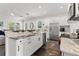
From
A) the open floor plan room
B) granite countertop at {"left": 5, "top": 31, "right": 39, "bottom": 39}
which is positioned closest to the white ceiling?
the open floor plan room

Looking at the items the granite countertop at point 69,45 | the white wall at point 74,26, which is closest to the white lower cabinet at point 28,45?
the granite countertop at point 69,45

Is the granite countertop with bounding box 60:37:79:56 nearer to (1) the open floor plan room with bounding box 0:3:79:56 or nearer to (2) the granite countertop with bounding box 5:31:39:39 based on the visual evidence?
(1) the open floor plan room with bounding box 0:3:79:56

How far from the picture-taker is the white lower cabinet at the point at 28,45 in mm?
2213

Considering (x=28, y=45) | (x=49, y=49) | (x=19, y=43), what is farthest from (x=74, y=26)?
(x=19, y=43)

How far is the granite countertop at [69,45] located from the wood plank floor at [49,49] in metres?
0.10

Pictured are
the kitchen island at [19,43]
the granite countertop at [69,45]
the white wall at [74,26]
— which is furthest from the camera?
the kitchen island at [19,43]

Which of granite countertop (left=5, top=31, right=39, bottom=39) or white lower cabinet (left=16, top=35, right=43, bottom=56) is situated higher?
granite countertop (left=5, top=31, right=39, bottom=39)

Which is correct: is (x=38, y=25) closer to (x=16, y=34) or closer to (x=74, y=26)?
(x=16, y=34)

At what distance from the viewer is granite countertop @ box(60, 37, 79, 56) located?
1863mm

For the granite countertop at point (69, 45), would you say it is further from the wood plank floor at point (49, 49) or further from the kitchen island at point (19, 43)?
the kitchen island at point (19, 43)

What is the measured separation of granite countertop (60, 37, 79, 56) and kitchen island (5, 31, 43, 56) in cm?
38

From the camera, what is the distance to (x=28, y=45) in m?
2.28

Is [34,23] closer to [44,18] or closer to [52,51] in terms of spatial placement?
[44,18]

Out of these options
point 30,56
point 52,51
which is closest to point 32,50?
point 30,56
